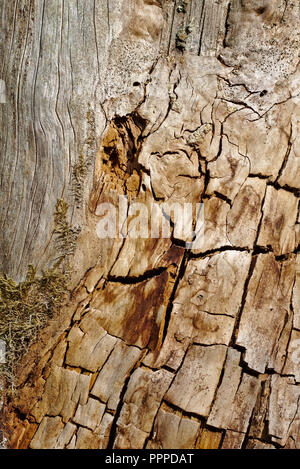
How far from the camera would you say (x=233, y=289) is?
87.9 inches

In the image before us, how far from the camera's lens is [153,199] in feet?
7.54

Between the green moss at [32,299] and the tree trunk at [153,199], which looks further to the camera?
the green moss at [32,299]

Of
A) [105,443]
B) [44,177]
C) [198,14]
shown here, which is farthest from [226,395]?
[198,14]

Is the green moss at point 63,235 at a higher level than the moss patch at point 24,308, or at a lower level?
higher

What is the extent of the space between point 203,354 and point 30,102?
1.72 m

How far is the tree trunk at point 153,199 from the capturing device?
220 cm

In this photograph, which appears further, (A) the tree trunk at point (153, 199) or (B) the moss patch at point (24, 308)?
(B) the moss patch at point (24, 308)

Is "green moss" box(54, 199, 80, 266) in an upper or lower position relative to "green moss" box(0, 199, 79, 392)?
upper

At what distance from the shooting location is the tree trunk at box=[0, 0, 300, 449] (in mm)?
2197

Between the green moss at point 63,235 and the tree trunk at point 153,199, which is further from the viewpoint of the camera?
the green moss at point 63,235

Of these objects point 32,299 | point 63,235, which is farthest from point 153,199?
point 32,299

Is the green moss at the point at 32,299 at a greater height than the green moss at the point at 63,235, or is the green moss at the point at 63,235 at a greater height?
the green moss at the point at 63,235

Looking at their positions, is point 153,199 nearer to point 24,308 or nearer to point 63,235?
point 63,235
